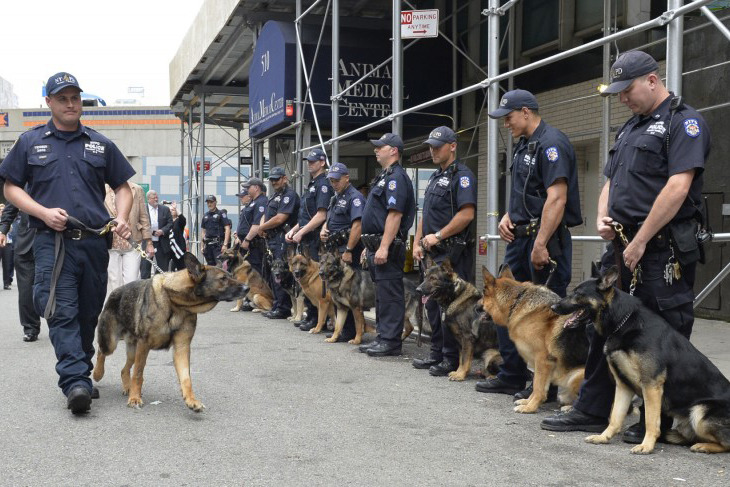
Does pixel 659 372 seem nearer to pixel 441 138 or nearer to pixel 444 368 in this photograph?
pixel 444 368

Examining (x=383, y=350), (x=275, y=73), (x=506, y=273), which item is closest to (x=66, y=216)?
(x=506, y=273)

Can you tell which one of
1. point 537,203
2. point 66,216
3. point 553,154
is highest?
point 553,154

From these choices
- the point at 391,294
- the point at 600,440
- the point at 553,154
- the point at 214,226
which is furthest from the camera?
the point at 214,226

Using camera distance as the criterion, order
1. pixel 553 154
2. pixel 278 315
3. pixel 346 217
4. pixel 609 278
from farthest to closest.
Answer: pixel 278 315, pixel 346 217, pixel 553 154, pixel 609 278

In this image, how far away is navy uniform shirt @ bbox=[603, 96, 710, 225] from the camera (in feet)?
13.4

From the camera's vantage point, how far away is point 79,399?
15.8ft

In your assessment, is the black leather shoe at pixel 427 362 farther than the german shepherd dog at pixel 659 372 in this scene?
Yes

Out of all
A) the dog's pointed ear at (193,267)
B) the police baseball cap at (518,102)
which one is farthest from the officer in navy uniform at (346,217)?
the dog's pointed ear at (193,267)

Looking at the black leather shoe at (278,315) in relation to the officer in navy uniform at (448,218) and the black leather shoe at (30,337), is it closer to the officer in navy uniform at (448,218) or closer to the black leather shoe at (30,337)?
the black leather shoe at (30,337)

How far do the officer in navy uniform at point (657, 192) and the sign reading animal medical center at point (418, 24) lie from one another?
4.94 meters

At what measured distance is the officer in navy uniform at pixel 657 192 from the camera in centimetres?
408

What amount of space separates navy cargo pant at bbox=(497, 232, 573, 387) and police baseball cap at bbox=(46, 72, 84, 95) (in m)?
3.20

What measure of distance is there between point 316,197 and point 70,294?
4.96 m

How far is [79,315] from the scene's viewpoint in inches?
210
